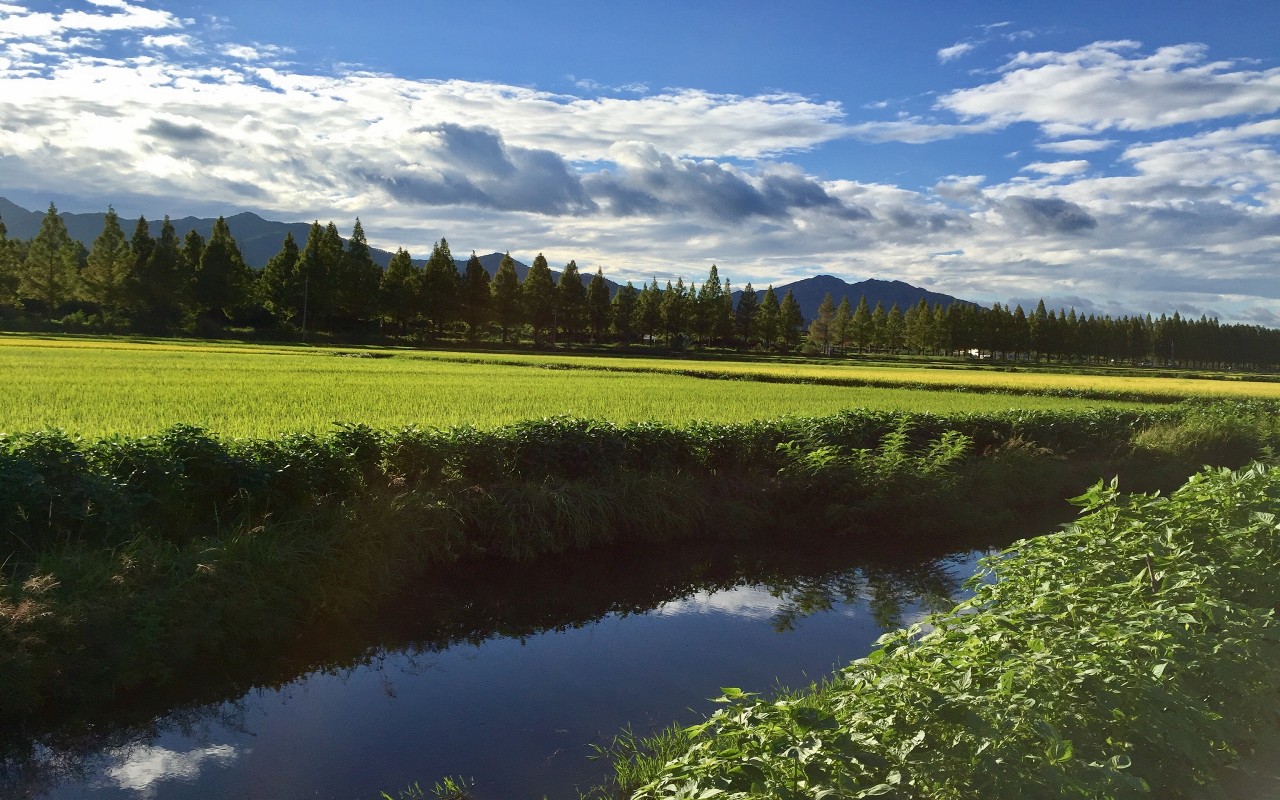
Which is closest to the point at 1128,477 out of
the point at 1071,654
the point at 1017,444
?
the point at 1017,444

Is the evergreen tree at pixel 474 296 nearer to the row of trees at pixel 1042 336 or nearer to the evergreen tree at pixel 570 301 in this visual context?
the evergreen tree at pixel 570 301

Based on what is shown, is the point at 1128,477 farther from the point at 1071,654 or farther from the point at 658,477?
the point at 1071,654

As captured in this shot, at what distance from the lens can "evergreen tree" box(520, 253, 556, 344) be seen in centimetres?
7975

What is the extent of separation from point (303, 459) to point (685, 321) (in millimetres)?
80045

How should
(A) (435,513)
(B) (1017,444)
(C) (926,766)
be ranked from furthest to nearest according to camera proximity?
(B) (1017,444) < (A) (435,513) < (C) (926,766)

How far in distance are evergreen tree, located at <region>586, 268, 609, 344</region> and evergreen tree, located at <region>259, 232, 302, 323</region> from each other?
27327mm

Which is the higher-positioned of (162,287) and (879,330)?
(879,330)

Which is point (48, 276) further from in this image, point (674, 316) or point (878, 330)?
point (878, 330)

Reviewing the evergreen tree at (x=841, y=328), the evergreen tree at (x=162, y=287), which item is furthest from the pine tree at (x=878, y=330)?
the evergreen tree at (x=162, y=287)

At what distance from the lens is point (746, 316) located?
9569 cm

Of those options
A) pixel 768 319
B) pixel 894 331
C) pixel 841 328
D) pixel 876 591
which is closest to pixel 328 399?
pixel 876 591

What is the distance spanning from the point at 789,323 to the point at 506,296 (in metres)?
35.2

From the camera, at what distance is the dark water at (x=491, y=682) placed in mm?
5473

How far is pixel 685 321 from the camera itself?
87.8 metres
